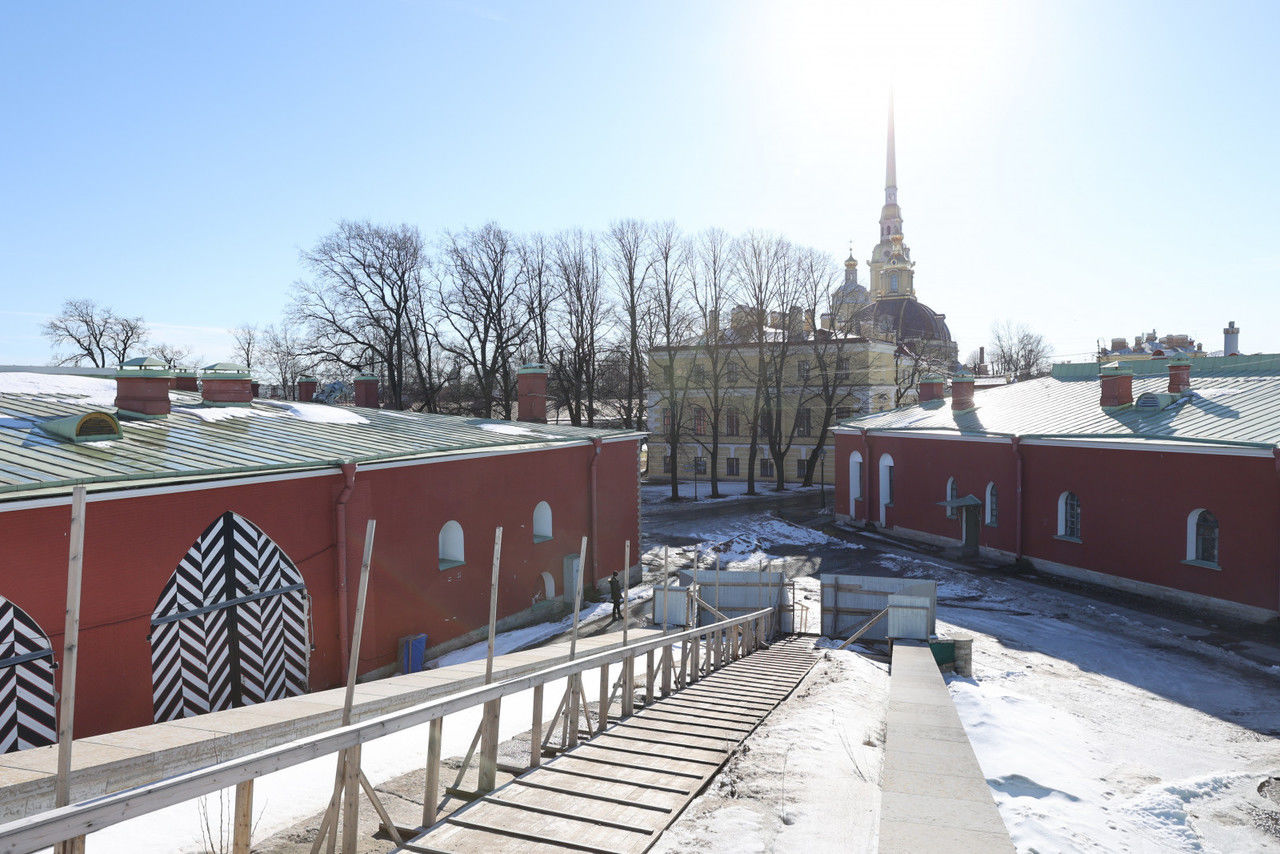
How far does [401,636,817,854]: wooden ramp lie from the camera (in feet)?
15.0

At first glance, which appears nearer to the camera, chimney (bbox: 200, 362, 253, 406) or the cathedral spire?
chimney (bbox: 200, 362, 253, 406)

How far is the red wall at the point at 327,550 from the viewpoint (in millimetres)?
10003

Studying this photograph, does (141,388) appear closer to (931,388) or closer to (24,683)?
(24,683)

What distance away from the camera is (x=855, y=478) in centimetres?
3400

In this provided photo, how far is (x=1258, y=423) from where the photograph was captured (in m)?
19.9

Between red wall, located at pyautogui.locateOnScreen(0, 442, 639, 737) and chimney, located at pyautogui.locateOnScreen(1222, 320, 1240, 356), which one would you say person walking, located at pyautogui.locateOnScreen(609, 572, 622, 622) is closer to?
red wall, located at pyautogui.locateOnScreen(0, 442, 639, 737)

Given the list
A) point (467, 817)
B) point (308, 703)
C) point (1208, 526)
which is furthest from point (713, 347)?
point (467, 817)

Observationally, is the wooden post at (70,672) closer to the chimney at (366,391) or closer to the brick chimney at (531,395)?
the brick chimney at (531,395)

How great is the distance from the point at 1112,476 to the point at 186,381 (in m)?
23.9

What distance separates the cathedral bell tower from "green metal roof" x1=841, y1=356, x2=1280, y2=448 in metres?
36.8

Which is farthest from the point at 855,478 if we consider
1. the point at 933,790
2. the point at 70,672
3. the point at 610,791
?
the point at 70,672

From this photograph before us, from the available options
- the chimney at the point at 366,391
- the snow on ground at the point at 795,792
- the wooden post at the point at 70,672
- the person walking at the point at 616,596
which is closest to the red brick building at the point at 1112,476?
the person walking at the point at 616,596

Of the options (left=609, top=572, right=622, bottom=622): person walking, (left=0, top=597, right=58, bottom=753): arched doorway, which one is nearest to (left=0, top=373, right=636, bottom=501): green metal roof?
(left=0, top=597, right=58, bottom=753): arched doorway

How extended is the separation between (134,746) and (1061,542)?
23.9 meters
